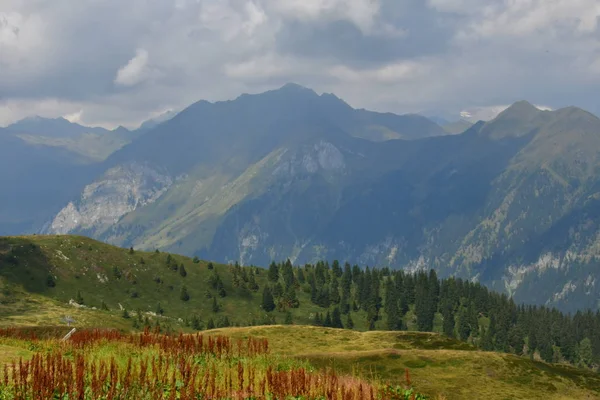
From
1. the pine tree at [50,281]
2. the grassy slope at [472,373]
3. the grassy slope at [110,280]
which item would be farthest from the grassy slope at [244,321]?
the pine tree at [50,281]

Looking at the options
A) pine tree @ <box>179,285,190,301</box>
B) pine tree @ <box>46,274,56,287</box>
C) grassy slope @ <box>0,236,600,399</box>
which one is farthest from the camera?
pine tree @ <box>179,285,190,301</box>

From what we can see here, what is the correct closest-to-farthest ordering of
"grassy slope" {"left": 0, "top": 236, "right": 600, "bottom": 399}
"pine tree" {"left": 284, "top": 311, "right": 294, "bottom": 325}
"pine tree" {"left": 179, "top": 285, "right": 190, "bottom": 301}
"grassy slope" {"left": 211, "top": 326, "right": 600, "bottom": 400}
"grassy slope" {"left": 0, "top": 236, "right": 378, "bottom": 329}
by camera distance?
1. "grassy slope" {"left": 211, "top": 326, "right": 600, "bottom": 400}
2. "grassy slope" {"left": 0, "top": 236, "right": 600, "bottom": 399}
3. "grassy slope" {"left": 0, "top": 236, "right": 378, "bottom": 329}
4. "pine tree" {"left": 179, "top": 285, "right": 190, "bottom": 301}
5. "pine tree" {"left": 284, "top": 311, "right": 294, "bottom": 325}

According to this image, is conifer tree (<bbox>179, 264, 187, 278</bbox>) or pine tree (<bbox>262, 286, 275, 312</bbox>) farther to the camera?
conifer tree (<bbox>179, 264, 187, 278</bbox>)

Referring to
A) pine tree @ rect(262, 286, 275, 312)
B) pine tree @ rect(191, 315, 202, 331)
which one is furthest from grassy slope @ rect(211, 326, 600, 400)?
pine tree @ rect(262, 286, 275, 312)

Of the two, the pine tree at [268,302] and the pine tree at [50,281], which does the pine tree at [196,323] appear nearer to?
the pine tree at [268,302]

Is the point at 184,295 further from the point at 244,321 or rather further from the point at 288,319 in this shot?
the point at 288,319

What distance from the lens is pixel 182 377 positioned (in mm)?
17234

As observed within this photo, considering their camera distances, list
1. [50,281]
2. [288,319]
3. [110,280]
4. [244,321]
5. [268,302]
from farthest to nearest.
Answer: [268,302]
[288,319]
[244,321]
[110,280]
[50,281]

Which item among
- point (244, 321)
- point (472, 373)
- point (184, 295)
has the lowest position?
point (244, 321)

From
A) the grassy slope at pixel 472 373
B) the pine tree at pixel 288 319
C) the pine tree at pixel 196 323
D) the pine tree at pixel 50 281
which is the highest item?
the grassy slope at pixel 472 373

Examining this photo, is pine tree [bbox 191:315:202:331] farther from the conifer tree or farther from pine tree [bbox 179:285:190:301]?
the conifer tree

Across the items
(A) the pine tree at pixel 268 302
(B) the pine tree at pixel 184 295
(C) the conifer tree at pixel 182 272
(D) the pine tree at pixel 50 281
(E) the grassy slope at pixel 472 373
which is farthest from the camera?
(C) the conifer tree at pixel 182 272

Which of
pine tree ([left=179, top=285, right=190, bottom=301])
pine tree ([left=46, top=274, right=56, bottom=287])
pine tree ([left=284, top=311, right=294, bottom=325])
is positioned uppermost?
pine tree ([left=46, top=274, right=56, bottom=287])

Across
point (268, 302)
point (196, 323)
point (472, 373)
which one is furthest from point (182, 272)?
point (472, 373)
